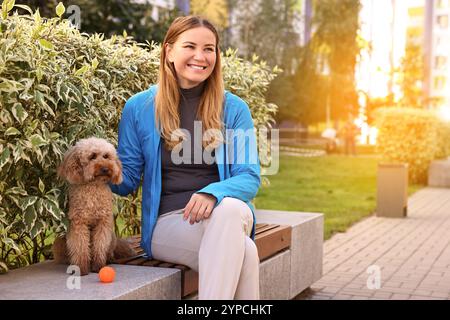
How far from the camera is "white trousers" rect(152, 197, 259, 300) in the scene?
3.01 m

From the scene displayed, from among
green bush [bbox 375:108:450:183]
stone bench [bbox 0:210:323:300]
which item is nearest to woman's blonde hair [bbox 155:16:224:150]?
stone bench [bbox 0:210:323:300]

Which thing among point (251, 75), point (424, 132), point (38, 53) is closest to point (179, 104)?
point (38, 53)

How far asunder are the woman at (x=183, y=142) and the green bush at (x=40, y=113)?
343mm

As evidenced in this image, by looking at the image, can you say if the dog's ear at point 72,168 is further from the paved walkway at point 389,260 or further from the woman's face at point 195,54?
the paved walkway at point 389,260

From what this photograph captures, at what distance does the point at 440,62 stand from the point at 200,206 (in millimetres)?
63543

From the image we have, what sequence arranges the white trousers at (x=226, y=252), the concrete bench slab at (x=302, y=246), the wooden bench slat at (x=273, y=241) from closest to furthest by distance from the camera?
1. the white trousers at (x=226, y=252)
2. the wooden bench slat at (x=273, y=241)
3. the concrete bench slab at (x=302, y=246)

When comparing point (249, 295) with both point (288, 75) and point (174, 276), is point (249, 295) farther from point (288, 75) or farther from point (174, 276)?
point (288, 75)

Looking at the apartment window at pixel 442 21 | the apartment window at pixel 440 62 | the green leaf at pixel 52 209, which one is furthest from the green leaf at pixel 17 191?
the apartment window at pixel 440 62

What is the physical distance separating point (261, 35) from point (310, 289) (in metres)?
19.7

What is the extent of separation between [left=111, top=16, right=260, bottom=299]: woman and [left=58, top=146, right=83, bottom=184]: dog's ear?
47 centimetres

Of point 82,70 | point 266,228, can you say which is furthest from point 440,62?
point 82,70

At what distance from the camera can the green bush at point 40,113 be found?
10.3 feet

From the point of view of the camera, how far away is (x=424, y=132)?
1554 cm

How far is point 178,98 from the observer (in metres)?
3.70
